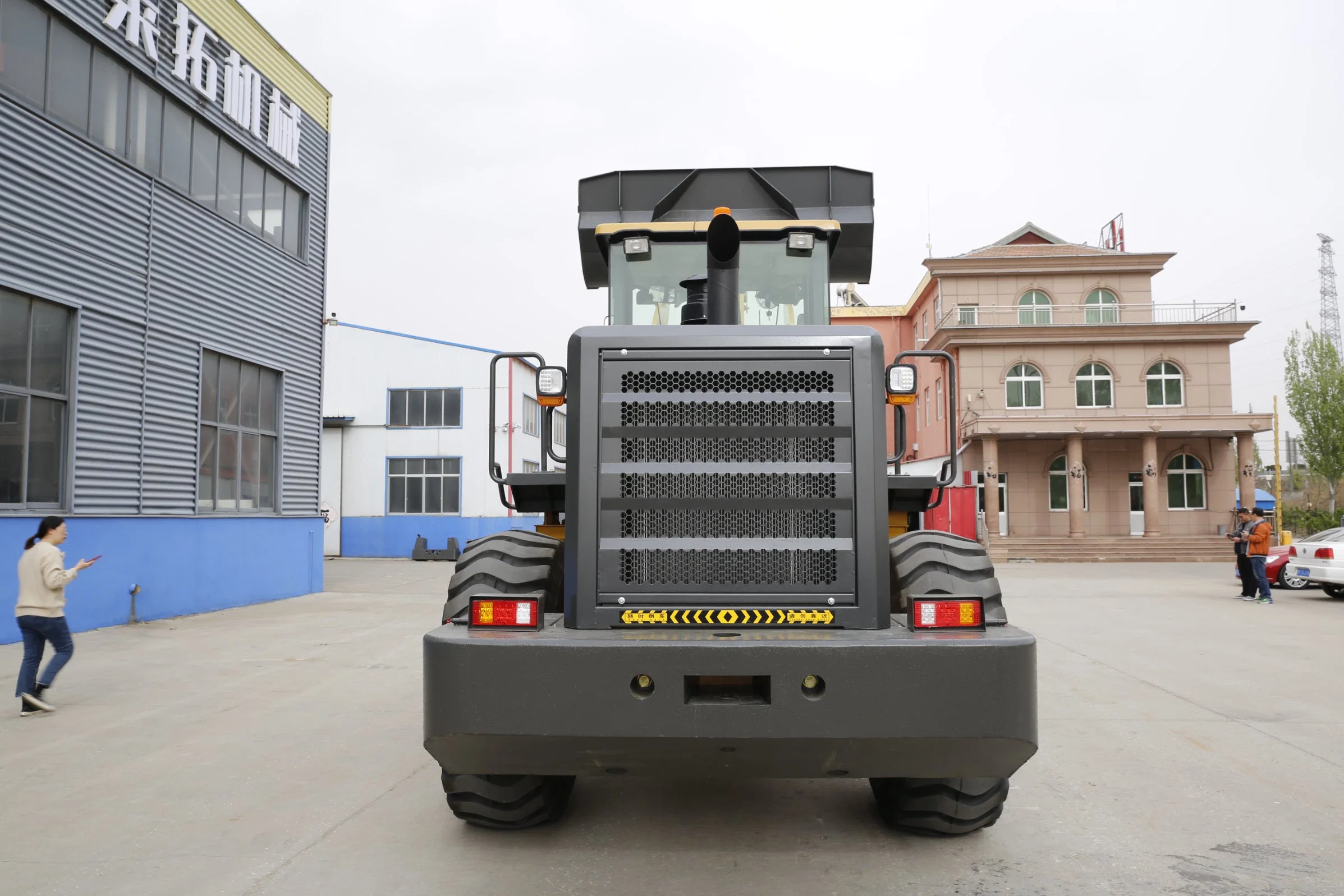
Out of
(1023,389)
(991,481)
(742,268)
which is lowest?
(991,481)

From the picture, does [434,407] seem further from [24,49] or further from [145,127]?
[24,49]

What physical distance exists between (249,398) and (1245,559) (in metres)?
17.5

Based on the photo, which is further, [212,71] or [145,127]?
[212,71]

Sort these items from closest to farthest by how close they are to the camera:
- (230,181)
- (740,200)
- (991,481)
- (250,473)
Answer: (740,200) < (230,181) < (250,473) < (991,481)

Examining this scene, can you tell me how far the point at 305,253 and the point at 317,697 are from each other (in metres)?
12.4

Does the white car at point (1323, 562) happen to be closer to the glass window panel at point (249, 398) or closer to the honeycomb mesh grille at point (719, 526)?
the honeycomb mesh grille at point (719, 526)

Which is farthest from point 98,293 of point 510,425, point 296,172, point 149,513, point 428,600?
point 510,425

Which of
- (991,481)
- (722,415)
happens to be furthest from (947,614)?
(991,481)

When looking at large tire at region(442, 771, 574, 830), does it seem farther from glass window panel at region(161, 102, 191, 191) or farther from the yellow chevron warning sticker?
glass window panel at region(161, 102, 191, 191)

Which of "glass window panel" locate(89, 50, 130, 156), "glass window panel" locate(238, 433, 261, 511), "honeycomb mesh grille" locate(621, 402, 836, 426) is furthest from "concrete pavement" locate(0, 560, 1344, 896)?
"glass window panel" locate(238, 433, 261, 511)

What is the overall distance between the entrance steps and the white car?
12.6m

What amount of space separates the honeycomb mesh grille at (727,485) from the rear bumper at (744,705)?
606 mm

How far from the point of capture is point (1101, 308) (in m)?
36.2

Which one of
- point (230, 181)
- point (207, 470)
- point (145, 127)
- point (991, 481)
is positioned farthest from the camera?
point (991, 481)
